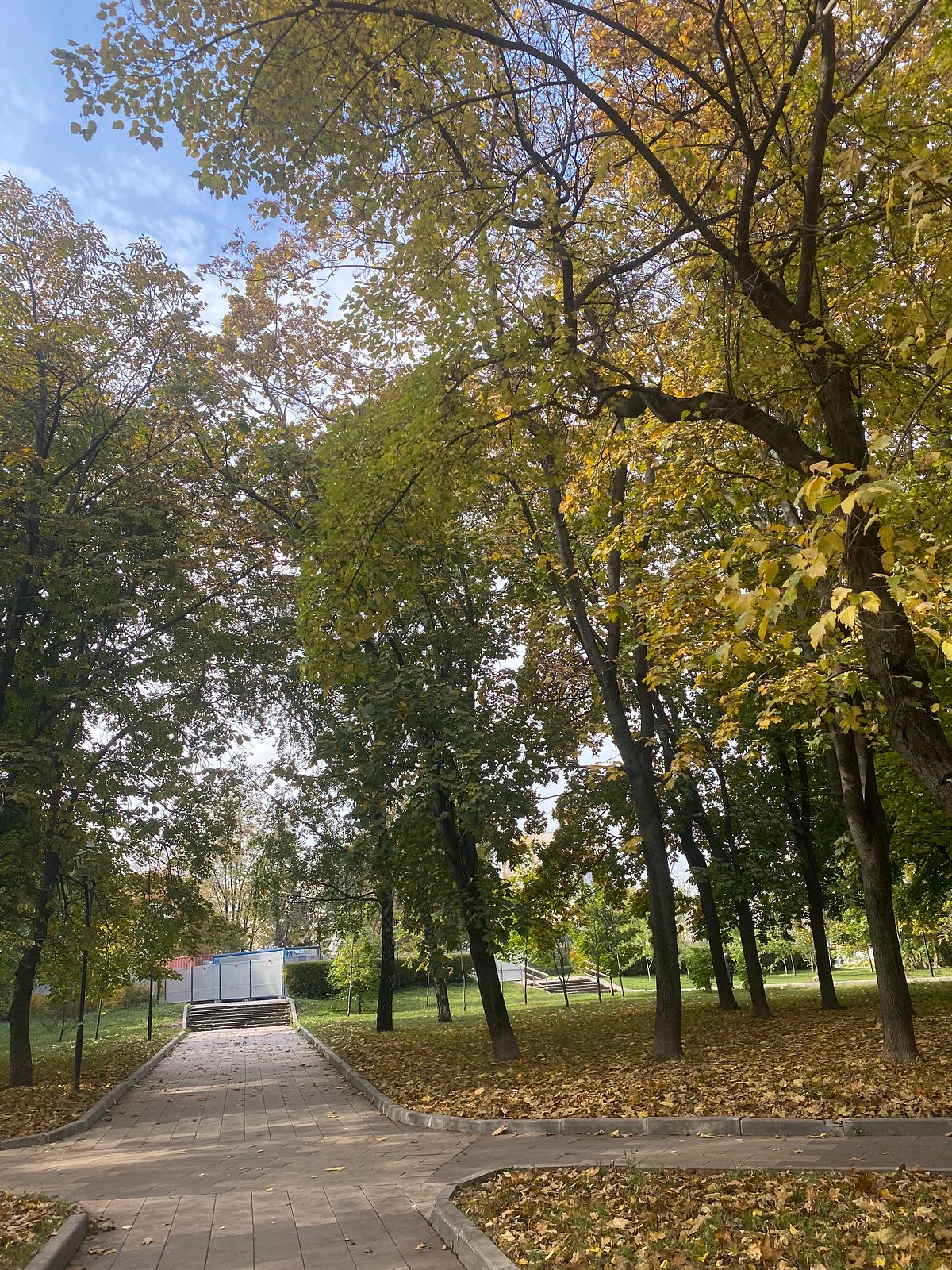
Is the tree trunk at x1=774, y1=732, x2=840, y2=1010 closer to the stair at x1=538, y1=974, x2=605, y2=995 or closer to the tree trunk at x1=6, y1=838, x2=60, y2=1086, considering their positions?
the tree trunk at x1=6, y1=838, x2=60, y2=1086

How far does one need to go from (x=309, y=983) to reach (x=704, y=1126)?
38182 millimetres

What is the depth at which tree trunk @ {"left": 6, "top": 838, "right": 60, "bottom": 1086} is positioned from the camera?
1566cm

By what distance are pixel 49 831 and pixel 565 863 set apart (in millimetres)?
9497

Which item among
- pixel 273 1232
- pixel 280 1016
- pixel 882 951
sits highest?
pixel 882 951

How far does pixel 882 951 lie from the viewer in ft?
35.8

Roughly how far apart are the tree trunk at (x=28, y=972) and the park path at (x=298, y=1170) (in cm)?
436

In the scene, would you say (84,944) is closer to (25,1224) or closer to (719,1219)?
(25,1224)

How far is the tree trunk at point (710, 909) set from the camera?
65.1ft

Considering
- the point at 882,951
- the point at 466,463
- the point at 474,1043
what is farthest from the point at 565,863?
the point at 466,463

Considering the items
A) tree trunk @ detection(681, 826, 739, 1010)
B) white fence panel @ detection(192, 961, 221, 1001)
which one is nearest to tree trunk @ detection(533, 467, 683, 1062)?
tree trunk @ detection(681, 826, 739, 1010)

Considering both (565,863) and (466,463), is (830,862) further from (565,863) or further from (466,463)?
(466,463)

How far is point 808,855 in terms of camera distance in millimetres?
19797

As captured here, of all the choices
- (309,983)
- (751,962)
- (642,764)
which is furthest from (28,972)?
(309,983)

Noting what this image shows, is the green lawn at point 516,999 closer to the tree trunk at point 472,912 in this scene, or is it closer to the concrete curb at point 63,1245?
the tree trunk at point 472,912
